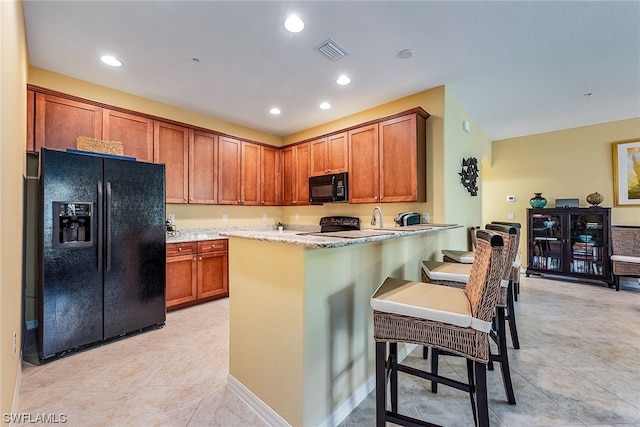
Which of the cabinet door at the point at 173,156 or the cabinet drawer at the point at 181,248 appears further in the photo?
the cabinet door at the point at 173,156

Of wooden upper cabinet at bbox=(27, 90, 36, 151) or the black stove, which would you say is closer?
wooden upper cabinet at bbox=(27, 90, 36, 151)

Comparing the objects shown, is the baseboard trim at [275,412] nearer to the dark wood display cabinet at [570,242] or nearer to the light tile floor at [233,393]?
the light tile floor at [233,393]

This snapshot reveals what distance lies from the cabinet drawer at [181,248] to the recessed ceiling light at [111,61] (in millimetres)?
1952

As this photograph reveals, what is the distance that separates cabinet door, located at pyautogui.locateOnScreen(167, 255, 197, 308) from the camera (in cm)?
329

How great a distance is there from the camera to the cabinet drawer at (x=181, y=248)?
3270 mm

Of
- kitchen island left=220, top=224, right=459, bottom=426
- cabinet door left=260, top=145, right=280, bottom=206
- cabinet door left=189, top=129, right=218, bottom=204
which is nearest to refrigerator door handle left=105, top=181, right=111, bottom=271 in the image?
cabinet door left=189, top=129, right=218, bottom=204

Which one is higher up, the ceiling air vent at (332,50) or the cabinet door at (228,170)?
the ceiling air vent at (332,50)

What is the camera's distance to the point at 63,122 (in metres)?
2.90

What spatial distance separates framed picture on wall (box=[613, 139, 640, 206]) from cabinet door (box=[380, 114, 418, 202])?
4089 millimetres

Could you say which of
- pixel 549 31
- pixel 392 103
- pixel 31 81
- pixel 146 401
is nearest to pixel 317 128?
pixel 392 103

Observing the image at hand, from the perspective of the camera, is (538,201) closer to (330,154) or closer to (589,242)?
(589,242)

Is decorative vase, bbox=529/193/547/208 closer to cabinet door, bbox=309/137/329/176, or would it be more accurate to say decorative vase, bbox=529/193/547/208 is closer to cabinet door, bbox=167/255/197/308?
cabinet door, bbox=309/137/329/176

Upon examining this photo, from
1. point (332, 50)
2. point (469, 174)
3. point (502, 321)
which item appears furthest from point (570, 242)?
point (332, 50)

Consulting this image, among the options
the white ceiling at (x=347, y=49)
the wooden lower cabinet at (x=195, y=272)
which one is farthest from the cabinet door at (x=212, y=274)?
the white ceiling at (x=347, y=49)
